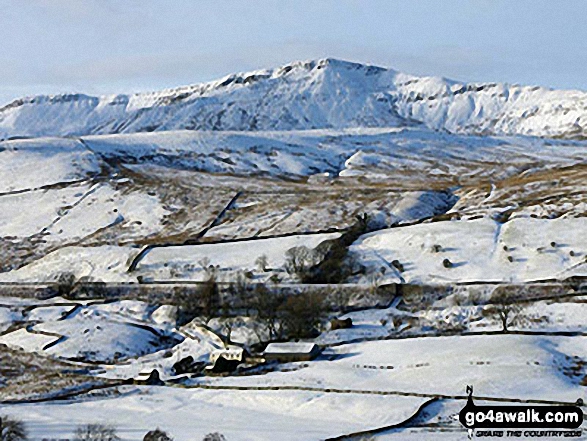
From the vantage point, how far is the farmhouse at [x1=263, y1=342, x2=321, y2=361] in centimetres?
5834

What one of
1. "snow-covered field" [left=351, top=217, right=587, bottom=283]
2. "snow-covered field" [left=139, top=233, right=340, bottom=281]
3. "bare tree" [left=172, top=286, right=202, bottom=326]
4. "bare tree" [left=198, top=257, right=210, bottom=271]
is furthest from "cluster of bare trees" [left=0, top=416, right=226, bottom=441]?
"bare tree" [left=198, top=257, right=210, bottom=271]

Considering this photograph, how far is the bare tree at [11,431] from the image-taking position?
37.0 m

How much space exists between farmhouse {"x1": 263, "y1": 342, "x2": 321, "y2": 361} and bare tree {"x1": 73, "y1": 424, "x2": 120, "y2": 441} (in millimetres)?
20511

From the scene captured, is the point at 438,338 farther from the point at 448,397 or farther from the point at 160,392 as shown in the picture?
Result: the point at 160,392

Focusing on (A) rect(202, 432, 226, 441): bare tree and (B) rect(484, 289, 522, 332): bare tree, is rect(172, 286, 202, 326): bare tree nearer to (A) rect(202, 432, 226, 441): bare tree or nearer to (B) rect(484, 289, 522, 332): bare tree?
(B) rect(484, 289, 522, 332): bare tree

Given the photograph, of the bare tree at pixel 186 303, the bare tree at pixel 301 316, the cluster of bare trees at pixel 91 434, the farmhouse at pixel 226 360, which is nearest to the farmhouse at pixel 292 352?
the farmhouse at pixel 226 360

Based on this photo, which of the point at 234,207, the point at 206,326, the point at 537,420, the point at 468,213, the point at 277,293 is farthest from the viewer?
the point at 234,207

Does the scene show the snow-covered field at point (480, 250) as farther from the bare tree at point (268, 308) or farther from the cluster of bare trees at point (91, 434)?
the cluster of bare trees at point (91, 434)

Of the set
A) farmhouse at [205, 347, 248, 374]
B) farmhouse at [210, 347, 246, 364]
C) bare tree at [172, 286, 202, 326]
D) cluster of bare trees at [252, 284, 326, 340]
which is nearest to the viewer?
farmhouse at [205, 347, 248, 374]

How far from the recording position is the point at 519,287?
75.6 m

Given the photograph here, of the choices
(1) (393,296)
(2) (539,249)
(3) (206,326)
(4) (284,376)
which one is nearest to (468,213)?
(2) (539,249)

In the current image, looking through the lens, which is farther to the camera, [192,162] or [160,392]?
[192,162]

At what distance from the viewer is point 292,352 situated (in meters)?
58.8

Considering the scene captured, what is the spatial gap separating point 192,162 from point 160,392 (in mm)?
148343
